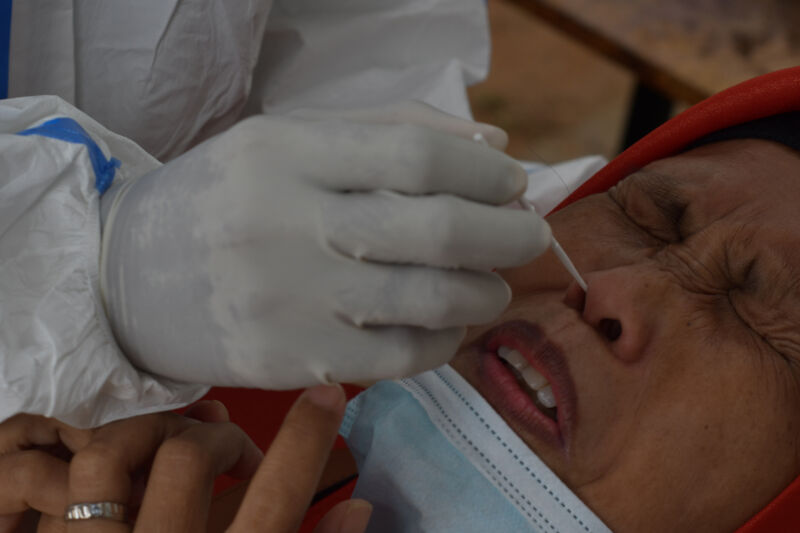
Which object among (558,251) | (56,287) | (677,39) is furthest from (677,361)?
(677,39)

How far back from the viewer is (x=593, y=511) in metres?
0.84

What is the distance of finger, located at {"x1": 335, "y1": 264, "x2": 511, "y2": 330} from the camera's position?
69cm

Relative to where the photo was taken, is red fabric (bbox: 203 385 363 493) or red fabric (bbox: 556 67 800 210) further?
red fabric (bbox: 203 385 363 493)

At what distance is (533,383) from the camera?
89cm

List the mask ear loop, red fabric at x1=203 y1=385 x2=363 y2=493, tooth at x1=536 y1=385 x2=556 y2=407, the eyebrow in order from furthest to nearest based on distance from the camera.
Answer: red fabric at x1=203 y1=385 x2=363 y2=493 → the eyebrow → tooth at x1=536 y1=385 x2=556 y2=407 → the mask ear loop

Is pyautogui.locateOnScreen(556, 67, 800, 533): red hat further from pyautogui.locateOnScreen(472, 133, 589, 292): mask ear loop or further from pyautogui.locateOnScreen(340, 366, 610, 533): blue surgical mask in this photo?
pyautogui.locateOnScreen(340, 366, 610, 533): blue surgical mask

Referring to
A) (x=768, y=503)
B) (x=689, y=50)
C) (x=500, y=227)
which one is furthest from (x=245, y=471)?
(x=689, y=50)

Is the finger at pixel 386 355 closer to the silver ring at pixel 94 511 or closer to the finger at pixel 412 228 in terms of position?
the finger at pixel 412 228

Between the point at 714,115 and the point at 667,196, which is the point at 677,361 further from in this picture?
the point at 714,115

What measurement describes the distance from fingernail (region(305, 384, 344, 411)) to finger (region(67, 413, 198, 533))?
189mm

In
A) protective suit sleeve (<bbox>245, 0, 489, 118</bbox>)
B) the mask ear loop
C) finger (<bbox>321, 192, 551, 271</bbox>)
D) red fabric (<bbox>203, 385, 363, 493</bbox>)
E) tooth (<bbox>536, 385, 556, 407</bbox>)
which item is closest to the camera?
finger (<bbox>321, 192, 551, 271</bbox>)

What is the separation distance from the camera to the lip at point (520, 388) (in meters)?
0.85

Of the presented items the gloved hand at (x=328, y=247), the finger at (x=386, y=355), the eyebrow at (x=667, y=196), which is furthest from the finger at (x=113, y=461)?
the eyebrow at (x=667, y=196)

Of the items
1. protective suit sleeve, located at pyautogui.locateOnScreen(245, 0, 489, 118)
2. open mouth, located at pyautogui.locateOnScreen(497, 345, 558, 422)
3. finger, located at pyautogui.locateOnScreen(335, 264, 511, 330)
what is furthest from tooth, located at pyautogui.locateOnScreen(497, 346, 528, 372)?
protective suit sleeve, located at pyautogui.locateOnScreen(245, 0, 489, 118)
